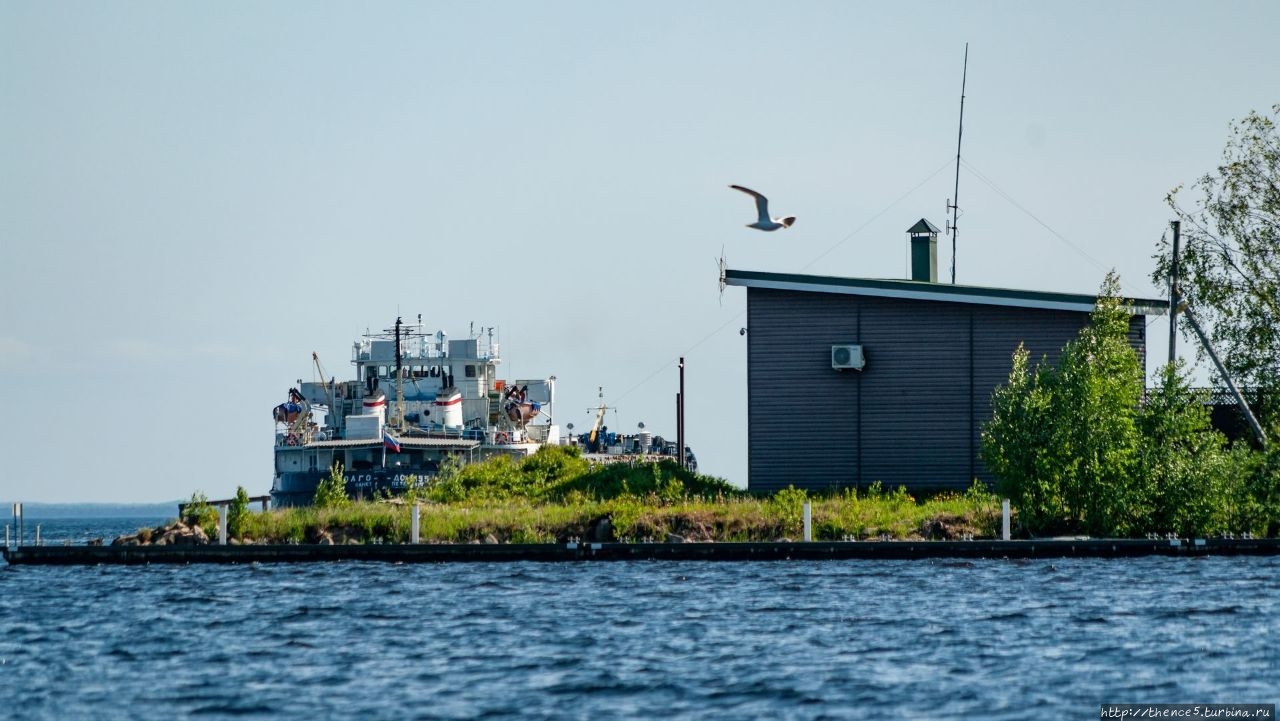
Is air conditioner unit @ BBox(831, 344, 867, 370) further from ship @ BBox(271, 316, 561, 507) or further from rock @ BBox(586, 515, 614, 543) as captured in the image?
ship @ BBox(271, 316, 561, 507)

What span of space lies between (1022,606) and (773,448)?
58.6 ft

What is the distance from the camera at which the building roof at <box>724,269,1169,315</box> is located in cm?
4591

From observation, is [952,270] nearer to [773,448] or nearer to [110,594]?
[773,448]

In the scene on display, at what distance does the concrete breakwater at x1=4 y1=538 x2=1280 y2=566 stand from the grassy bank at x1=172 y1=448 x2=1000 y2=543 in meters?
1.44

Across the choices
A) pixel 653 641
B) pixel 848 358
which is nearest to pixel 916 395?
pixel 848 358

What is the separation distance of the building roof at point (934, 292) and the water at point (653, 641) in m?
10.4

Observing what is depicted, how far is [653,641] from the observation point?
26.1m

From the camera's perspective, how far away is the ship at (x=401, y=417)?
7031 centimetres

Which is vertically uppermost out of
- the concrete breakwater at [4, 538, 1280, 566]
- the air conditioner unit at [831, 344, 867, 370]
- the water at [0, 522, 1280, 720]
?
the air conditioner unit at [831, 344, 867, 370]

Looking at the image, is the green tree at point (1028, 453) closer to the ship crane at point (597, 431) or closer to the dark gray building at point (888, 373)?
the dark gray building at point (888, 373)

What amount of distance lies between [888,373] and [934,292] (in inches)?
102

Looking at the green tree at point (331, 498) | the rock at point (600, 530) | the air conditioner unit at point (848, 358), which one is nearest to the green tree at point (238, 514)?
the green tree at point (331, 498)

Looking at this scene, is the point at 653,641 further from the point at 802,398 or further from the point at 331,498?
the point at 331,498

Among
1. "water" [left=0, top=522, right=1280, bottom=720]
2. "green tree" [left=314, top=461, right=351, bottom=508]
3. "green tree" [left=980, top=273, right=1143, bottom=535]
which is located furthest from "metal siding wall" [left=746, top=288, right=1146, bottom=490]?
"green tree" [left=314, top=461, right=351, bottom=508]
